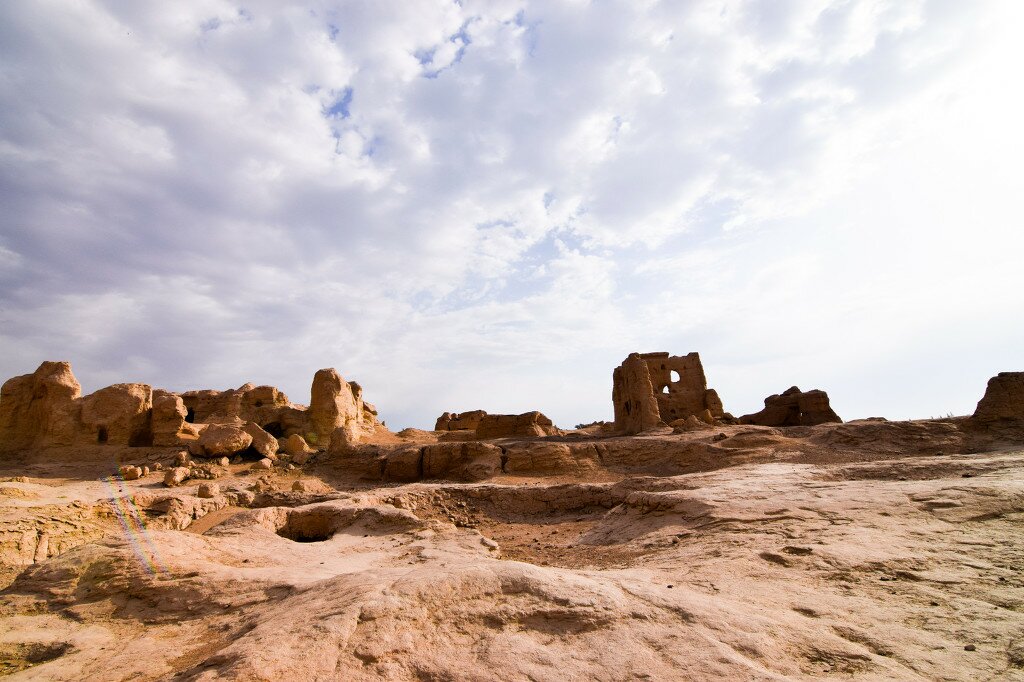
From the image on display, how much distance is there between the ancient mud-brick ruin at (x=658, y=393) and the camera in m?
20.0

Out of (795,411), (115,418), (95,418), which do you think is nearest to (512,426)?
(795,411)

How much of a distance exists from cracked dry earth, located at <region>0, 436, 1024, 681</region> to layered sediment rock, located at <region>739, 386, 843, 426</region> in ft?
42.7

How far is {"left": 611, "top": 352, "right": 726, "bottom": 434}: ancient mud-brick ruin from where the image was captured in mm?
20047

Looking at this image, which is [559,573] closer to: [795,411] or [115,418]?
[115,418]

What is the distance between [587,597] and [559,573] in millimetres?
529

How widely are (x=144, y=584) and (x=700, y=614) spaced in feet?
15.4

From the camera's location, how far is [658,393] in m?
24.6

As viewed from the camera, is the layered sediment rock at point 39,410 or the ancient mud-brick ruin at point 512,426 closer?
the layered sediment rock at point 39,410

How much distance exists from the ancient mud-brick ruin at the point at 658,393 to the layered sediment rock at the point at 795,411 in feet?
5.64

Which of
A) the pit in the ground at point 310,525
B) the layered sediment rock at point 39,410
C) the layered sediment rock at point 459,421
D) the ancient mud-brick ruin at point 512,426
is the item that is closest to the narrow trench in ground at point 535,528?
the pit in the ground at point 310,525

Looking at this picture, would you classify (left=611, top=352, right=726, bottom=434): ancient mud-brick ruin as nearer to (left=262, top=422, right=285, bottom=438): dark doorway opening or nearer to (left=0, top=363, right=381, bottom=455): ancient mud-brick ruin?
(left=0, top=363, right=381, bottom=455): ancient mud-brick ruin

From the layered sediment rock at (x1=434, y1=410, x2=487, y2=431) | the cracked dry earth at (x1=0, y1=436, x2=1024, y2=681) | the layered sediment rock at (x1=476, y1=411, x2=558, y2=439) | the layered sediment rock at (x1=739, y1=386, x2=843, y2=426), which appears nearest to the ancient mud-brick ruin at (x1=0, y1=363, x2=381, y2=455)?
the layered sediment rock at (x1=476, y1=411, x2=558, y2=439)

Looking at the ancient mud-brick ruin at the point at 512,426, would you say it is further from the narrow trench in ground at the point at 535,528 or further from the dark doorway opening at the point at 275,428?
the narrow trench in ground at the point at 535,528

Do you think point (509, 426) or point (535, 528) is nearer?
point (535, 528)
